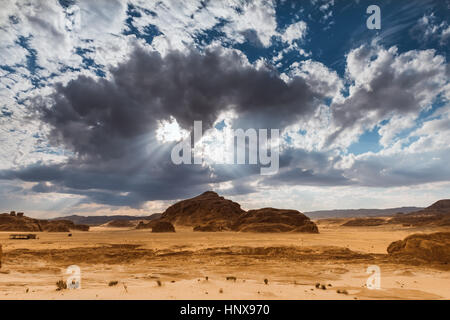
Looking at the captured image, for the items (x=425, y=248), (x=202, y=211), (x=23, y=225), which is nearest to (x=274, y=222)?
(x=202, y=211)

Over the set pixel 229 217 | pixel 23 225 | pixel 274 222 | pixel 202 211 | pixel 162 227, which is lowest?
pixel 23 225

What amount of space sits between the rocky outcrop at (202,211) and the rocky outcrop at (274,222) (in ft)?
69.7

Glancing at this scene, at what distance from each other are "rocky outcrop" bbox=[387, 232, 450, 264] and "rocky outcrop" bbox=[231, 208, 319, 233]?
121 feet

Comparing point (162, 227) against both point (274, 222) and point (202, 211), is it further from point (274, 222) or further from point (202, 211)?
Answer: point (202, 211)

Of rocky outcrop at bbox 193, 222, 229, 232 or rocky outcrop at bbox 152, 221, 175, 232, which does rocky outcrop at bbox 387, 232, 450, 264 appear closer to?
rocky outcrop at bbox 193, 222, 229, 232

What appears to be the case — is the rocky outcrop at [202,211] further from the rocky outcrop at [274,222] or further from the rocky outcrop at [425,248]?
the rocky outcrop at [425,248]

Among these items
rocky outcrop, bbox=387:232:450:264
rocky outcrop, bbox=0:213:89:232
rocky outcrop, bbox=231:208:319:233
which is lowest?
rocky outcrop, bbox=0:213:89:232

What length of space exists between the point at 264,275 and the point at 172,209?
102 meters

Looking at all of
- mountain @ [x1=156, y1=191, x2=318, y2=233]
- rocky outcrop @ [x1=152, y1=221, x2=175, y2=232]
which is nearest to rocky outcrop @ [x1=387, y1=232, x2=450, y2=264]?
mountain @ [x1=156, y1=191, x2=318, y2=233]

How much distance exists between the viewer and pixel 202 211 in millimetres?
102062

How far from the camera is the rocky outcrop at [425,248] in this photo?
59.5 ft

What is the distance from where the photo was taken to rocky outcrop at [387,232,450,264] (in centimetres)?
→ 1814

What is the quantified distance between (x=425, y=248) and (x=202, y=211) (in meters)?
86.9
